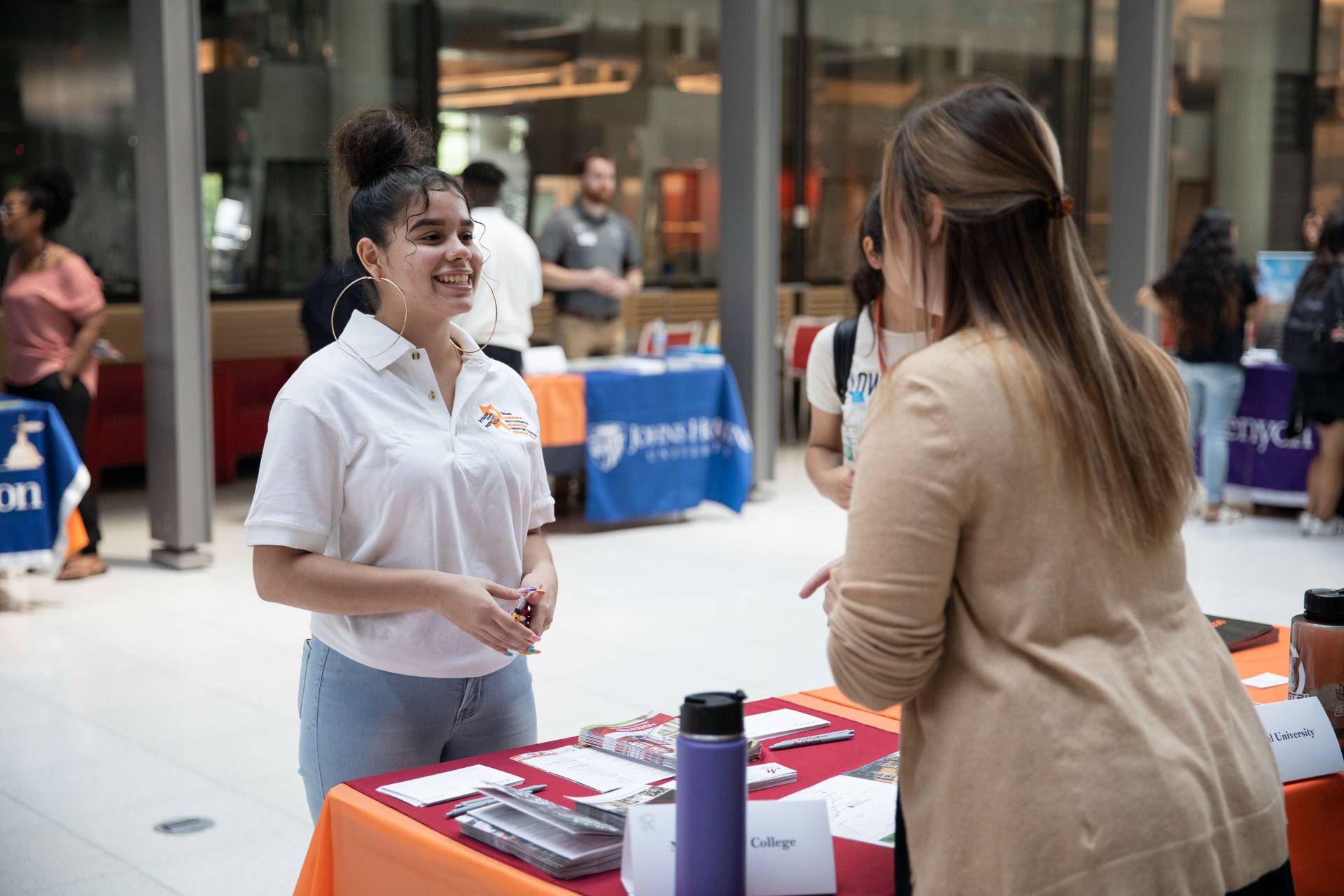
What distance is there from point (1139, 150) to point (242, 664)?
5925mm

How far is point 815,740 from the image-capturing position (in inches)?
82.7

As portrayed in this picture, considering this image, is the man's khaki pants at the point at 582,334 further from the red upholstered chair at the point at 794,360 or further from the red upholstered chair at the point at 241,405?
the red upholstered chair at the point at 794,360

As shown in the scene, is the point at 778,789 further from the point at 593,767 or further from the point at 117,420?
the point at 117,420

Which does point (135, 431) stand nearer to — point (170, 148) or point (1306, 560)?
point (170, 148)

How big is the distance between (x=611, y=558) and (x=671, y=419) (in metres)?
0.98

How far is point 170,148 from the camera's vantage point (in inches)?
255

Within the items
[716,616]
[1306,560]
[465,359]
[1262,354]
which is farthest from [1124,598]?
[1262,354]

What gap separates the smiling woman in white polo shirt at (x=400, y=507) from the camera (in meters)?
2.01

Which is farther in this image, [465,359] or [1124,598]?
[465,359]

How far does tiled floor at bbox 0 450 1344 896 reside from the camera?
3578mm

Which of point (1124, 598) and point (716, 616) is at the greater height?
point (1124, 598)

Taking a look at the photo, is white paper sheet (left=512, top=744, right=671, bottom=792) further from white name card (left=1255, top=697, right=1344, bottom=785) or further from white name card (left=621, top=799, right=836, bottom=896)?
white name card (left=1255, top=697, right=1344, bottom=785)

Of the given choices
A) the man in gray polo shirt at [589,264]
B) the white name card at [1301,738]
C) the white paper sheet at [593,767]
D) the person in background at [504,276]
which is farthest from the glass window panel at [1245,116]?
the white paper sheet at [593,767]

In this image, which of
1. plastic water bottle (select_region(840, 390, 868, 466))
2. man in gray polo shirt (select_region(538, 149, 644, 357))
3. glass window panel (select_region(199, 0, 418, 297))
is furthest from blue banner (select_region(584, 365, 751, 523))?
plastic water bottle (select_region(840, 390, 868, 466))
